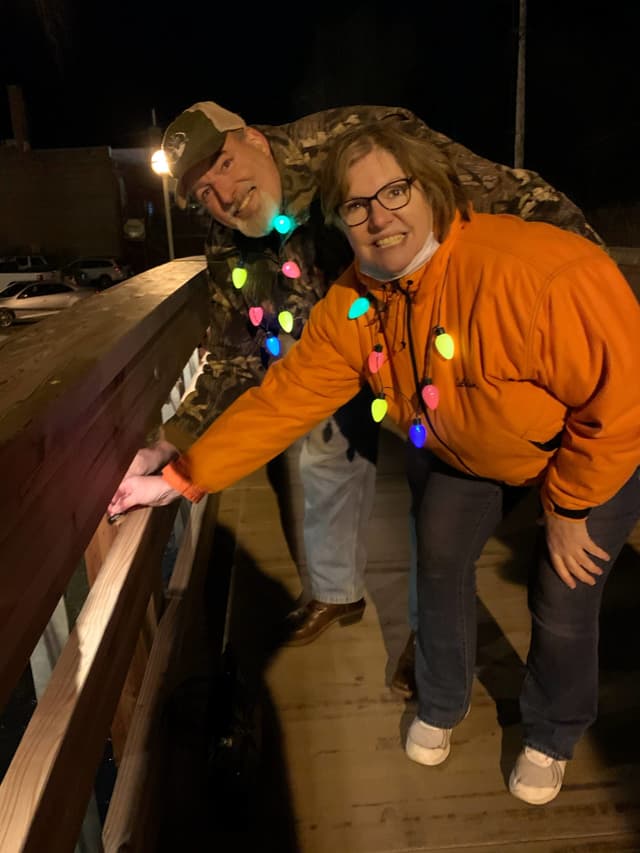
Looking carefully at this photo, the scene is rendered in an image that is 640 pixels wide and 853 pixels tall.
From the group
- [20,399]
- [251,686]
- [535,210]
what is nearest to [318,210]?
[535,210]

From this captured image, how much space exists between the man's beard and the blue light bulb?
31 cm

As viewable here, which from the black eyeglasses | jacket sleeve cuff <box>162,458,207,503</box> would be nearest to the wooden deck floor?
jacket sleeve cuff <box>162,458,207,503</box>

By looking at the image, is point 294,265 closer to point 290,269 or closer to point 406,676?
point 290,269

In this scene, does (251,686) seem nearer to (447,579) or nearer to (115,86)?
(447,579)

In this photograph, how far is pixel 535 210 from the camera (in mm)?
1617

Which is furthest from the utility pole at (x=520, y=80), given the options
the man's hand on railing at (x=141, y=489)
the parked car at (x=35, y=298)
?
the man's hand on railing at (x=141, y=489)

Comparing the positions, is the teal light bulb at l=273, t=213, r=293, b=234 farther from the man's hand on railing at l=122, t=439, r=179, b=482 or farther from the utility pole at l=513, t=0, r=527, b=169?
the utility pole at l=513, t=0, r=527, b=169

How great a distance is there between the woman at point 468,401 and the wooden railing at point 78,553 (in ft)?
0.81

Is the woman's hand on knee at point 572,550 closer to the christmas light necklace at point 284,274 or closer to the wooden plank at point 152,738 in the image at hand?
the christmas light necklace at point 284,274

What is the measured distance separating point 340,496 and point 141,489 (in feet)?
2.65

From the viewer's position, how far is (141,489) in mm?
1627

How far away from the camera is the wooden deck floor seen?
1645 mm

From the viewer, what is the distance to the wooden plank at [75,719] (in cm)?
95

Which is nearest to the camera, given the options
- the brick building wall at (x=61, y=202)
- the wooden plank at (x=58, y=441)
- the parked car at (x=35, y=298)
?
the wooden plank at (x=58, y=441)
